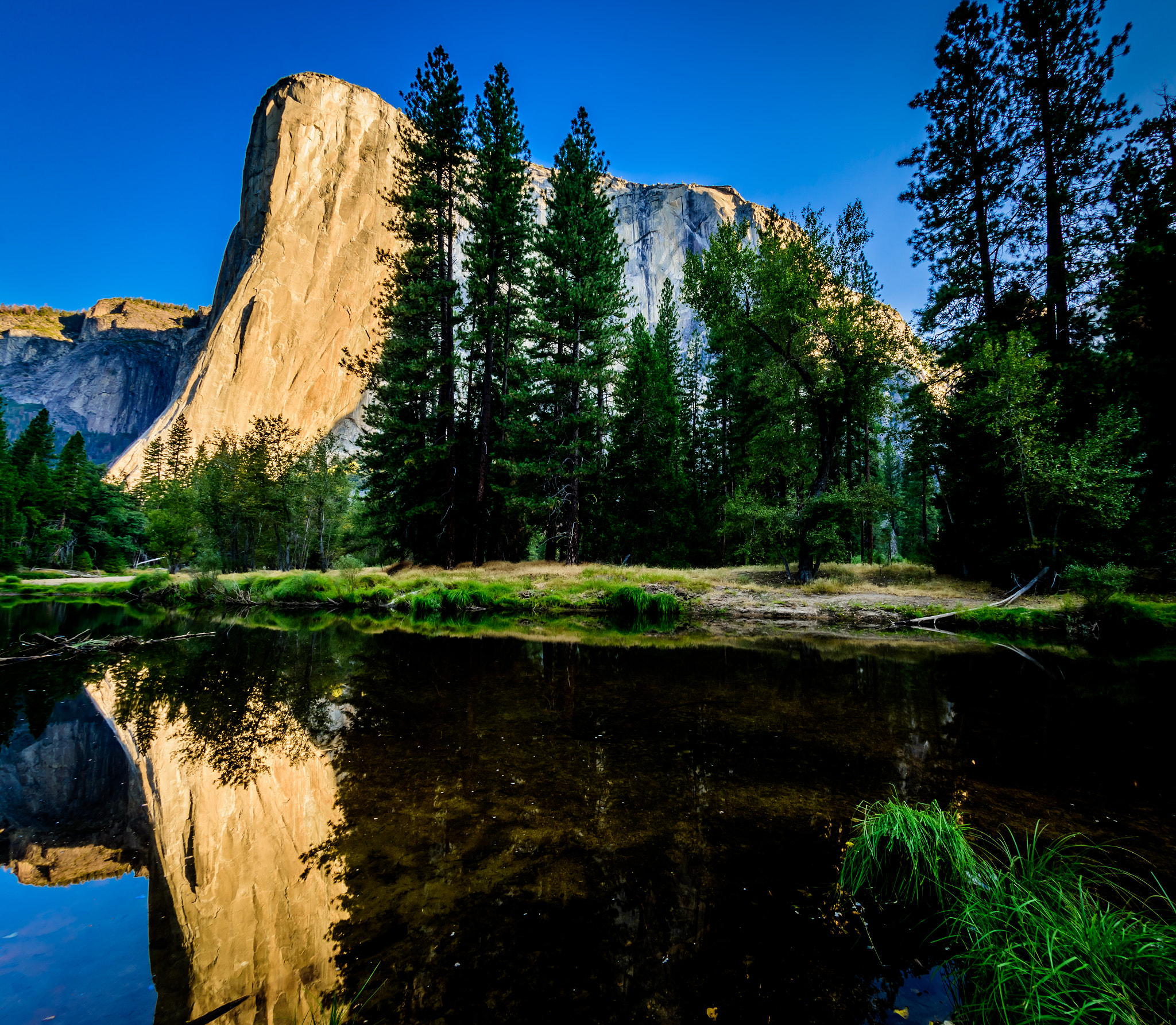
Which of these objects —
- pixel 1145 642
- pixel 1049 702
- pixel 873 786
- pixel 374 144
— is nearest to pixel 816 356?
pixel 1145 642

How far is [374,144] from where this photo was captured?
104 meters

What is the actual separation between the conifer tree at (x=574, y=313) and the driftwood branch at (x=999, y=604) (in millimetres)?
13306

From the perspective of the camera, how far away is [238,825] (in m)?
3.95

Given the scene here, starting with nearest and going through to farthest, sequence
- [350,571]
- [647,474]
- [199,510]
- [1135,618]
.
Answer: [1135,618], [350,571], [647,474], [199,510]

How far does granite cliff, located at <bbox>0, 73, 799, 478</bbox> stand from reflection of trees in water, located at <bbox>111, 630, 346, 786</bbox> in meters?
82.0

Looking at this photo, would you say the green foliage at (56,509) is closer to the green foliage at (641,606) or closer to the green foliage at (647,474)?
the green foliage at (647,474)

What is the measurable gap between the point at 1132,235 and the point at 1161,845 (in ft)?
59.9

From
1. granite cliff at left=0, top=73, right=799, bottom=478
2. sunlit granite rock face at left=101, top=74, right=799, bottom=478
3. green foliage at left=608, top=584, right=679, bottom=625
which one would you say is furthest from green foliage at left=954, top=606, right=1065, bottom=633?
granite cliff at left=0, top=73, right=799, bottom=478

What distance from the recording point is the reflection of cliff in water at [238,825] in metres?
2.48

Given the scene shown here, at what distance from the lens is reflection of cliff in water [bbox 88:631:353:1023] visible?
2.48 meters

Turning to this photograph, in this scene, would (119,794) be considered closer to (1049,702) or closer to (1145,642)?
(1049,702)

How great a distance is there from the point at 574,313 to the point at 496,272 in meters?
4.65

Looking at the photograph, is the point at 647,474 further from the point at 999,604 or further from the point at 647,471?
the point at 999,604

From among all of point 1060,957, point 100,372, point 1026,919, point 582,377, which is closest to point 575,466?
point 582,377
